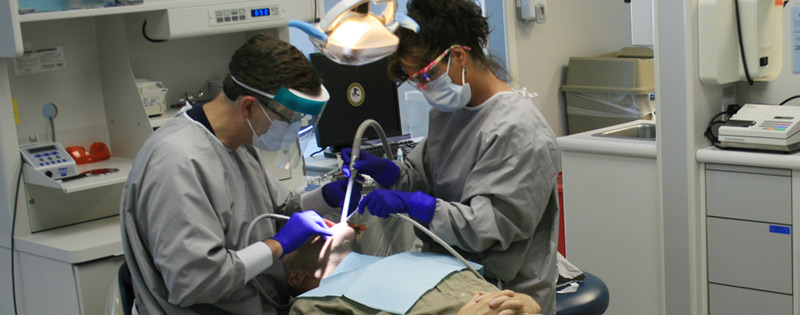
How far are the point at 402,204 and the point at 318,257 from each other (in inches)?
11.0

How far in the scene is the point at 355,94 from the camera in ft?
11.8

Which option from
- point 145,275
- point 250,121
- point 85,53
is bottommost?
point 145,275

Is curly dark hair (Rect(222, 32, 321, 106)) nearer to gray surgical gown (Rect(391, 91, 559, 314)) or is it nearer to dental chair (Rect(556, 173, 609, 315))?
gray surgical gown (Rect(391, 91, 559, 314))

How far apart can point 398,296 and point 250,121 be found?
543mm

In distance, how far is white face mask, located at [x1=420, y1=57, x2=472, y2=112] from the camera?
6.64 feet

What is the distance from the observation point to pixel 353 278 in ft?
6.15

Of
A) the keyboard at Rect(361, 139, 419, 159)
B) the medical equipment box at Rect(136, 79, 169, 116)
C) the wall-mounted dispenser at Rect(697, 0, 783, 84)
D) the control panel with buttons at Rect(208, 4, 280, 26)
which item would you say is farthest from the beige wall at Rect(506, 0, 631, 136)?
the medical equipment box at Rect(136, 79, 169, 116)

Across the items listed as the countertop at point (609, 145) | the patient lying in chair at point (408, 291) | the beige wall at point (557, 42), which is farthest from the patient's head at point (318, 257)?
the beige wall at point (557, 42)

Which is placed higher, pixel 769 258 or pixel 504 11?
pixel 504 11

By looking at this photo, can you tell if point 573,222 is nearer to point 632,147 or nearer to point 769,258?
point 632,147

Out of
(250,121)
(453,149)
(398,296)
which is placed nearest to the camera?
(398,296)

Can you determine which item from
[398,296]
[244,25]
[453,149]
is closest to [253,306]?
[398,296]

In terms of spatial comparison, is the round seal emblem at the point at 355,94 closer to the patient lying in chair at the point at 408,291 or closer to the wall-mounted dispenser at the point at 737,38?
the wall-mounted dispenser at the point at 737,38

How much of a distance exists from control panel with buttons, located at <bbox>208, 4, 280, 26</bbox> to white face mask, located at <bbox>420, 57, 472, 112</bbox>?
1076mm
